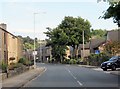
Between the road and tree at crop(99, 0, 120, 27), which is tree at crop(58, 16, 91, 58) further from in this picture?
tree at crop(99, 0, 120, 27)

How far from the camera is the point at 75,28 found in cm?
12038

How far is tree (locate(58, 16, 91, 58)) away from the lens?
11931 cm

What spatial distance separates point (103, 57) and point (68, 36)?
44.7 meters

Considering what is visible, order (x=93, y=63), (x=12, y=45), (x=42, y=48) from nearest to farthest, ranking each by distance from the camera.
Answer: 1. (x=12, y=45)
2. (x=93, y=63)
3. (x=42, y=48)

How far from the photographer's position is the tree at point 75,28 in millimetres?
119312

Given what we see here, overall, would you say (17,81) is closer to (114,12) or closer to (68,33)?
(114,12)

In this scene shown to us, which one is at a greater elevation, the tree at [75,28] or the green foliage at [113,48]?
the tree at [75,28]

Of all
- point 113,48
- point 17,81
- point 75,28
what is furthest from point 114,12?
point 75,28

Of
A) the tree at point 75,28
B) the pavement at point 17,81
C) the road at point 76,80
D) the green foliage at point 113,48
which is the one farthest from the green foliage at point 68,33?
the pavement at point 17,81

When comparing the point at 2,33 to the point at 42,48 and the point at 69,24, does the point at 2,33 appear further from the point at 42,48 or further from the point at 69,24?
the point at 42,48

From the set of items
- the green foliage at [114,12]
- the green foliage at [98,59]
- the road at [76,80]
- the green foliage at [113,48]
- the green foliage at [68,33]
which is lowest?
the road at [76,80]

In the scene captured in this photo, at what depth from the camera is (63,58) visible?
131 meters

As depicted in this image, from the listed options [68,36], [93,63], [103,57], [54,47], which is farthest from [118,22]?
[54,47]

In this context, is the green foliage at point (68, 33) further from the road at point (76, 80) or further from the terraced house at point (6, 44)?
the road at point (76, 80)
